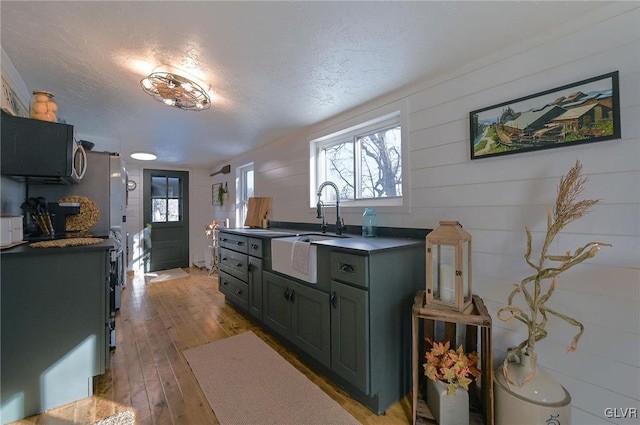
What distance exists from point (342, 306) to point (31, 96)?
2.94m

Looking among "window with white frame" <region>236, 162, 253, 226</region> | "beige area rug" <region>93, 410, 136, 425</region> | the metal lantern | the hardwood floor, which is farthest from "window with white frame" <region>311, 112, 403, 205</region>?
"beige area rug" <region>93, 410, 136, 425</region>

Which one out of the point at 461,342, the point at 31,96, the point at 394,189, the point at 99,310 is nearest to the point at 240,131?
the point at 31,96

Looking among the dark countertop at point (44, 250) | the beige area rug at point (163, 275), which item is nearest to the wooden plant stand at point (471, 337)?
the dark countertop at point (44, 250)

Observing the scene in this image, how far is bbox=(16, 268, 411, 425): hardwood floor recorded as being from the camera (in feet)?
4.94

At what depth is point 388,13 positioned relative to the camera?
1.29 m

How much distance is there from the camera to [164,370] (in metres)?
1.92

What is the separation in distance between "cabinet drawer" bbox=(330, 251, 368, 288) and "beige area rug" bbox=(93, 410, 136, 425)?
1.36 m

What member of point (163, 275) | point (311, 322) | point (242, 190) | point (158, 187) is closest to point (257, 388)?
point (311, 322)

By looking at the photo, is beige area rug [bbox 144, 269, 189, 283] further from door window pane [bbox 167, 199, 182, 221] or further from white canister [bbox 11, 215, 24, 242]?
white canister [bbox 11, 215, 24, 242]

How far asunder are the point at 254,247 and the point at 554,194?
7.44 feet

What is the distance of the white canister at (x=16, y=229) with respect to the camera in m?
1.64

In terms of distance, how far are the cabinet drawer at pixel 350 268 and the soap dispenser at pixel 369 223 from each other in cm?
65

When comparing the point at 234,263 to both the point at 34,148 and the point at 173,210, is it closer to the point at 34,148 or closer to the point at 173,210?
the point at 34,148

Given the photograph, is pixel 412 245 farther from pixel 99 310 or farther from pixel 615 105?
pixel 99 310
